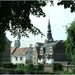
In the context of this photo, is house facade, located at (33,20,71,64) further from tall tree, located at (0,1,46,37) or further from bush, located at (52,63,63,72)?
tall tree, located at (0,1,46,37)

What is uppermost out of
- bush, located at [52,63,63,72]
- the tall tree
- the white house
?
the white house

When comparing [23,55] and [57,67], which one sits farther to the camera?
[23,55]

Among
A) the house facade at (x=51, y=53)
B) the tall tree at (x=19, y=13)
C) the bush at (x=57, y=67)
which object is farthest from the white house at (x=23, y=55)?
the tall tree at (x=19, y=13)

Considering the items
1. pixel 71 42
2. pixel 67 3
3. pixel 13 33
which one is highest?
pixel 71 42

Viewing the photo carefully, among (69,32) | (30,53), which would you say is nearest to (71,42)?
(69,32)

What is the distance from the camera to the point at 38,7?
6098mm

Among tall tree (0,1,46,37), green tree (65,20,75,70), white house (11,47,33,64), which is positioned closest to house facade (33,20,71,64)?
white house (11,47,33,64)

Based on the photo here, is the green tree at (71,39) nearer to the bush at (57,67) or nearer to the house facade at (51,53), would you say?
the bush at (57,67)

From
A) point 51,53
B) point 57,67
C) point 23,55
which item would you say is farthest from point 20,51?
point 57,67

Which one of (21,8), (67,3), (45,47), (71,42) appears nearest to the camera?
(67,3)

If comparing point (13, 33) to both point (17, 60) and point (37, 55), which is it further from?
point (17, 60)

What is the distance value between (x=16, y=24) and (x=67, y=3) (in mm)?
1522

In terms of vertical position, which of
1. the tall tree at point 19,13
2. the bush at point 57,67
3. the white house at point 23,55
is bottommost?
the bush at point 57,67

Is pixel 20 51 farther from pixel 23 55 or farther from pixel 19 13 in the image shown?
pixel 19 13
